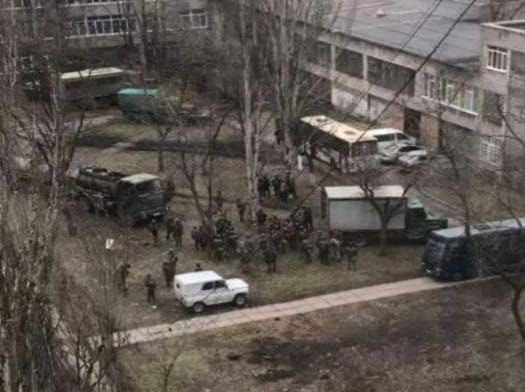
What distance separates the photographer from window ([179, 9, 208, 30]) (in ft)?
167

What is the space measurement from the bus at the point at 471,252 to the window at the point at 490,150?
7943 millimetres

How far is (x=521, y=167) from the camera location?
2695 cm

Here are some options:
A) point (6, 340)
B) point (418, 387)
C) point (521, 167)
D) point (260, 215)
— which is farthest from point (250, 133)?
point (6, 340)

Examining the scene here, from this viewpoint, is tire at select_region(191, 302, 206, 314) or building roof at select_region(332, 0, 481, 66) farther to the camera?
building roof at select_region(332, 0, 481, 66)

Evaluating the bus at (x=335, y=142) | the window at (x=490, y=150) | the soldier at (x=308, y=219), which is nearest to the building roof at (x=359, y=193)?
the soldier at (x=308, y=219)

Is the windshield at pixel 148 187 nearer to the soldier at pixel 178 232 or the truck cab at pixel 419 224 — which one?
the soldier at pixel 178 232

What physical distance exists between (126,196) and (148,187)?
2.51ft

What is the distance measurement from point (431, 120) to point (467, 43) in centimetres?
419

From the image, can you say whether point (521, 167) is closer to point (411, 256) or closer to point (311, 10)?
point (411, 256)

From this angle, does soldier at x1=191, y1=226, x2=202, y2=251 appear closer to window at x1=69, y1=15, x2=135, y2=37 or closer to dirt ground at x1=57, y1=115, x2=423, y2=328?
dirt ground at x1=57, y1=115, x2=423, y2=328

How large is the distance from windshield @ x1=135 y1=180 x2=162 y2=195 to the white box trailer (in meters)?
5.73

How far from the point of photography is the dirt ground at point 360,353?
18.8 m

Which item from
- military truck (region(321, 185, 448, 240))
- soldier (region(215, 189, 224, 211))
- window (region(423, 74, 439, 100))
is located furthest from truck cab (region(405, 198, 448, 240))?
window (region(423, 74, 439, 100))

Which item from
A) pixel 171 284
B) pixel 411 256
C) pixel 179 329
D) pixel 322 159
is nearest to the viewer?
pixel 179 329
